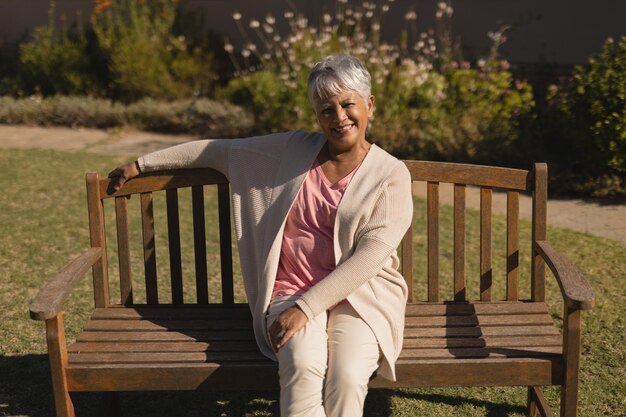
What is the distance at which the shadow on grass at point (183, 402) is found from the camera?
379 cm

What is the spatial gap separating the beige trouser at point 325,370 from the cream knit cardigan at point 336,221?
76 millimetres

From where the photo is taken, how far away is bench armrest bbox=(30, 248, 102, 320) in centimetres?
296

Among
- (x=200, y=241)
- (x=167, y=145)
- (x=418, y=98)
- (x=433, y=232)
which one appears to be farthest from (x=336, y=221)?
(x=167, y=145)

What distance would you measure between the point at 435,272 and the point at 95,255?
1469mm

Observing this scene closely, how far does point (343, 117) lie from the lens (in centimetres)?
328

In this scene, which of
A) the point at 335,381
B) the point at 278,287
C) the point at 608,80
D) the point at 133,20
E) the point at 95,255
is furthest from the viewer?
the point at 133,20

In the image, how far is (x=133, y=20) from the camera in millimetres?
11086

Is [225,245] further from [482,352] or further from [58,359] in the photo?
[482,352]

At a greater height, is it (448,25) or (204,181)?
(448,25)

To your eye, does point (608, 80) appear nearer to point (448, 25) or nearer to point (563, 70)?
point (563, 70)

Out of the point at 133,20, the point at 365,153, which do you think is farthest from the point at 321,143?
the point at 133,20

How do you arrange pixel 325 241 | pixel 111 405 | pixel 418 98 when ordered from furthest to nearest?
pixel 418 98 < pixel 111 405 < pixel 325 241

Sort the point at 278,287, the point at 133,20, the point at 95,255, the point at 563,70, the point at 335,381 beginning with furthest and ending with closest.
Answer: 1. the point at 133,20
2. the point at 563,70
3. the point at 95,255
4. the point at 278,287
5. the point at 335,381

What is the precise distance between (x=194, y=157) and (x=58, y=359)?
1.01 metres
